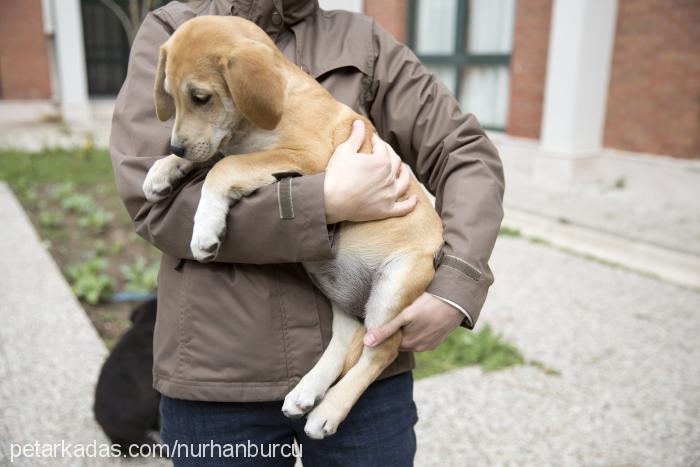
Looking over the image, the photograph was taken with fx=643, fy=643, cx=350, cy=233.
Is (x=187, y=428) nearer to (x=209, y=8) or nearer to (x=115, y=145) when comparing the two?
(x=115, y=145)

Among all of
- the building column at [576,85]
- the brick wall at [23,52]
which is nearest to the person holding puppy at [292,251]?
the building column at [576,85]

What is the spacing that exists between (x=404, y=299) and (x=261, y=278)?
1.46ft

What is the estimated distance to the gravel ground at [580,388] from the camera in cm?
363

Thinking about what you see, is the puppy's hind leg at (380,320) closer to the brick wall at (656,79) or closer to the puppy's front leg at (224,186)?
the puppy's front leg at (224,186)

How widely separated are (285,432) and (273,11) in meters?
1.36

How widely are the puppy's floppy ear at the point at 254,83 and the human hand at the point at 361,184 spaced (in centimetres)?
24

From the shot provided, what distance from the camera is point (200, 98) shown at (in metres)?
1.85

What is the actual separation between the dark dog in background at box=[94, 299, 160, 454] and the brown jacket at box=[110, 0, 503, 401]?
163cm

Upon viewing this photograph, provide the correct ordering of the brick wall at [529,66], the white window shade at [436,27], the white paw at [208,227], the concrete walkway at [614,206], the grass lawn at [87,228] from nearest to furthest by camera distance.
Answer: the white paw at [208,227], the grass lawn at [87,228], the concrete walkway at [614,206], the brick wall at [529,66], the white window shade at [436,27]

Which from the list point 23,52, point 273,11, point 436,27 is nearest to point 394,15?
point 436,27

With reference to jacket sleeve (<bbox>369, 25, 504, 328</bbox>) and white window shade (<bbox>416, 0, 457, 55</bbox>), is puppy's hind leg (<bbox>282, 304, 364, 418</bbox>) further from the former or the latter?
white window shade (<bbox>416, 0, 457, 55</bbox>)

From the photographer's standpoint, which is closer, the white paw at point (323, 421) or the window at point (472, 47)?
the white paw at point (323, 421)

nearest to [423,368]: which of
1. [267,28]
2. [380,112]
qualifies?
[380,112]

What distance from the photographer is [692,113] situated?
27.7 feet
